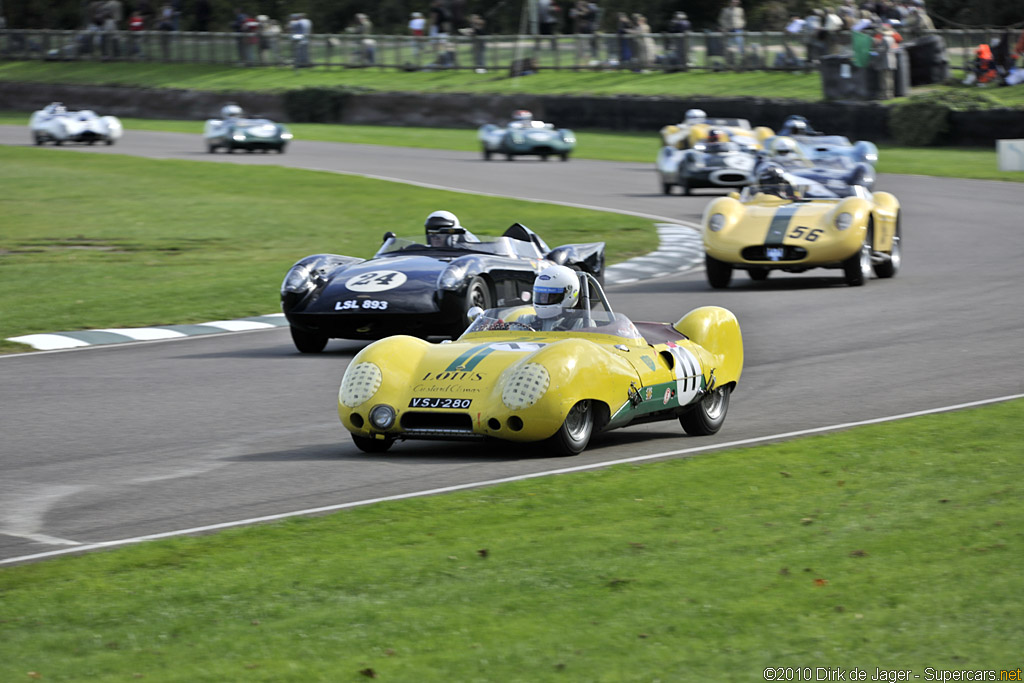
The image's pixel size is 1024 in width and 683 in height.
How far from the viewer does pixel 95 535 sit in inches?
281

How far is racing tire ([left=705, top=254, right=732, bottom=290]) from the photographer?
700 inches

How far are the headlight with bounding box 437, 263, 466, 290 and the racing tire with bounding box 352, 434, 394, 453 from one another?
14.2 ft

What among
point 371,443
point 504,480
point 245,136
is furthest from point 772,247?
point 245,136

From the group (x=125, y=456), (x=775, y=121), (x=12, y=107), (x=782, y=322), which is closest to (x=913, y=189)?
(x=775, y=121)

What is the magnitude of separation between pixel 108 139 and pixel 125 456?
3611 cm

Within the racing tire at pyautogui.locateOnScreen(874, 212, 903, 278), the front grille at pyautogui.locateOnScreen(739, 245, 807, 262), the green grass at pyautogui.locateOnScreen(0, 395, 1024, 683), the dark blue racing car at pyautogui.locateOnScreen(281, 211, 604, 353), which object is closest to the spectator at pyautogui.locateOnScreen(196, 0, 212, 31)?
the racing tire at pyautogui.locateOnScreen(874, 212, 903, 278)

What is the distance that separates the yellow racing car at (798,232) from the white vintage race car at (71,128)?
2876 cm

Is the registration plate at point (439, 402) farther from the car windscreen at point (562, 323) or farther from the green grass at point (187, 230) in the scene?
the green grass at point (187, 230)

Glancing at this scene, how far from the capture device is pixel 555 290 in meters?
9.73

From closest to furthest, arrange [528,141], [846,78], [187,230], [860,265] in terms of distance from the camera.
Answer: [860,265] < [187,230] < [528,141] < [846,78]

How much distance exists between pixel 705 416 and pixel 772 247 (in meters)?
7.84

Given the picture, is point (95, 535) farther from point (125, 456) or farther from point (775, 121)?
point (775, 121)

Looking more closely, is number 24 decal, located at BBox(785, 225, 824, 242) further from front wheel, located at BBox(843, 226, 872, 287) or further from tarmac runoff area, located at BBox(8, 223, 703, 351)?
tarmac runoff area, located at BBox(8, 223, 703, 351)

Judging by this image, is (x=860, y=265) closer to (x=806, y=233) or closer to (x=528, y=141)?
(x=806, y=233)
